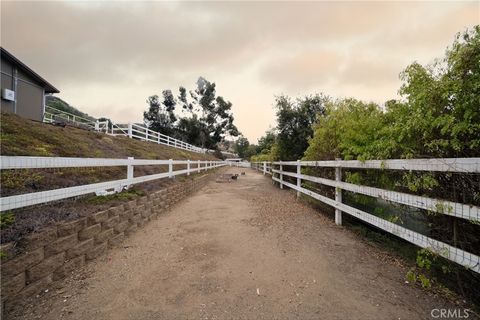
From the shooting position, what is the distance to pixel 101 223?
3.31 metres

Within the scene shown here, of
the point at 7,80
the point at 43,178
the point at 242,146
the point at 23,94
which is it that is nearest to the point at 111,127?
the point at 23,94

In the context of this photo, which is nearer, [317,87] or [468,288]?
[468,288]

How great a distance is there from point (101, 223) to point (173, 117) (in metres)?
46.2

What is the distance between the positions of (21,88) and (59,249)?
1720cm

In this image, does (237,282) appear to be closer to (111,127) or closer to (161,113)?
(111,127)

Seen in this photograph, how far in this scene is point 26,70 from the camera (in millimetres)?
14164

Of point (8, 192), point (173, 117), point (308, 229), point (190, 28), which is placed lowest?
point (308, 229)

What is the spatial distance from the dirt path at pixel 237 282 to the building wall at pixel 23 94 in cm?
1441

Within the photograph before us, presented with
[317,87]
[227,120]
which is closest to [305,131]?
[317,87]

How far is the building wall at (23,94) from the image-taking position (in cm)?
1277

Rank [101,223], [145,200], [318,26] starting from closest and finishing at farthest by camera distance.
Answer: [101,223], [145,200], [318,26]

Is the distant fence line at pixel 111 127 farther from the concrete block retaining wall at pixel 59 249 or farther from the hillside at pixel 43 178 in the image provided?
the concrete block retaining wall at pixel 59 249

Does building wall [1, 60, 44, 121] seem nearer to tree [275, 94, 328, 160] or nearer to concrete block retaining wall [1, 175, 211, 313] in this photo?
concrete block retaining wall [1, 175, 211, 313]

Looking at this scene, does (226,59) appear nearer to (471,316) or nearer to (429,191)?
(429,191)
